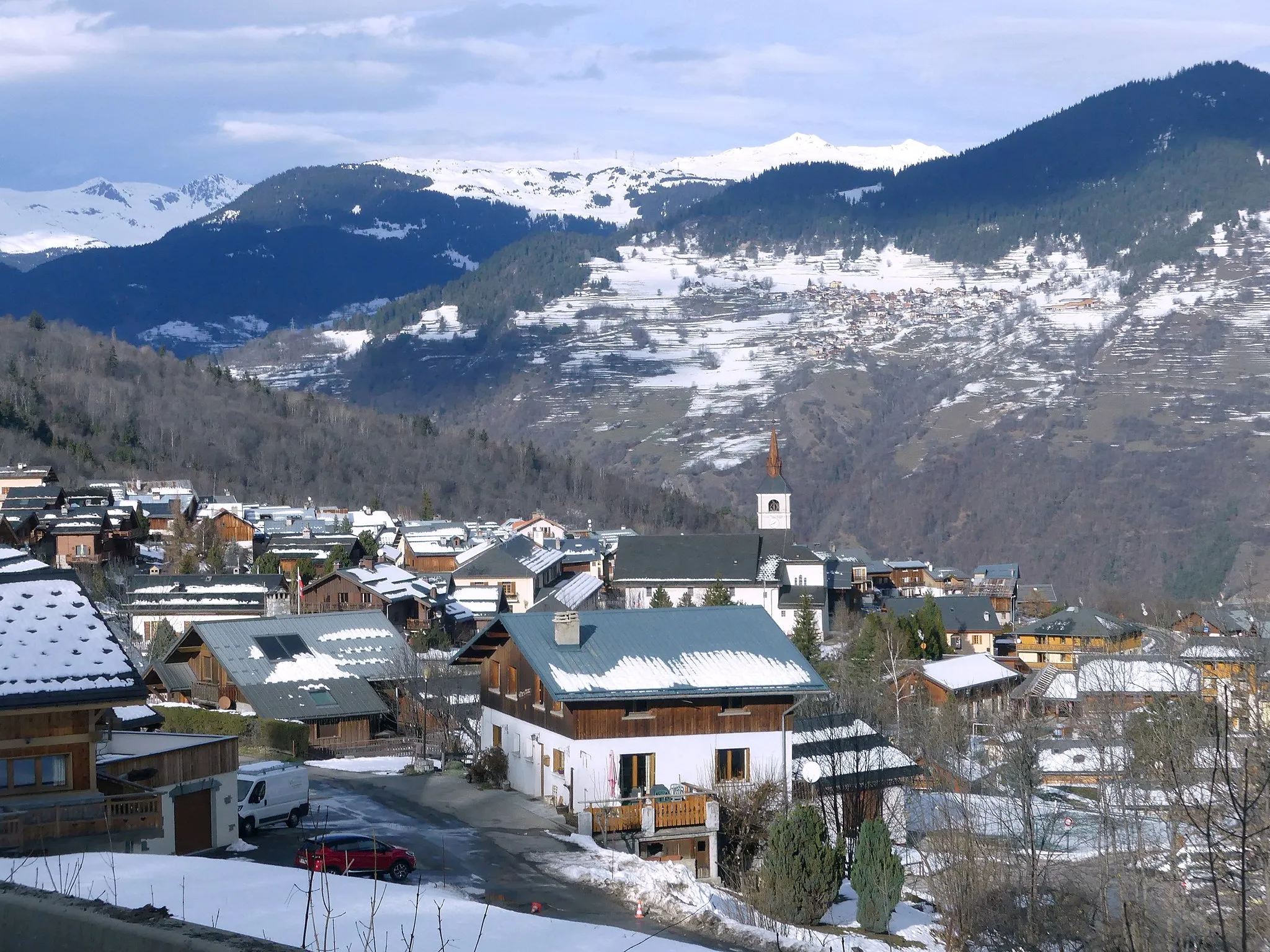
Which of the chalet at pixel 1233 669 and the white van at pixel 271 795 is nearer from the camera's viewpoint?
the chalet at pixel 1233 669

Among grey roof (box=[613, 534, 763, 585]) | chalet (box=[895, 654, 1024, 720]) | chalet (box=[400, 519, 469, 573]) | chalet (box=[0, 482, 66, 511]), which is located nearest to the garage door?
chalet (box=[895, 654, 1024, 720])

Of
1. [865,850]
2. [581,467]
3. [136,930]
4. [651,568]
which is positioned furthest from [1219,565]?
[136,930]

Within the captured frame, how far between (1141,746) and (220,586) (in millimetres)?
41829

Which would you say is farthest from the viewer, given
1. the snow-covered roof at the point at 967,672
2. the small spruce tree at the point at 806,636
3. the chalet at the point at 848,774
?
the snow-covered roof at the point at 967,672

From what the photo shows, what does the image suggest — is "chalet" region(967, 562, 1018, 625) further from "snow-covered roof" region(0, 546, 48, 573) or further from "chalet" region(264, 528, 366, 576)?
"snow-covered roof" region(0, 546, 48, 573)

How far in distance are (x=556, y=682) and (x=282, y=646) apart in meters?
14.1

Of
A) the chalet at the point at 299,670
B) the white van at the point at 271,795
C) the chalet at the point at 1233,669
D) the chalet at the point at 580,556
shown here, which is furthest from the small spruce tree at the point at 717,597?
the white van at the point at 271,795

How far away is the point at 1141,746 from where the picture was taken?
1204 inches

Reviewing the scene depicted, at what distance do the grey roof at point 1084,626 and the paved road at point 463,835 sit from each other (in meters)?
52.2

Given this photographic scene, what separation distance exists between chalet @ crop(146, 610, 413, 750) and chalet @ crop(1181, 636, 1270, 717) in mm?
20489

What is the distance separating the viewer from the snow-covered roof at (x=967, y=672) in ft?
204

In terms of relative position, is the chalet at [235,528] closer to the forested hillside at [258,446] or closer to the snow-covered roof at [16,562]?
the forested hillside at [258,446]

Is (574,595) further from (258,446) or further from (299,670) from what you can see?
(258,446)

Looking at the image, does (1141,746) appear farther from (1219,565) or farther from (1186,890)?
(1219,565)
